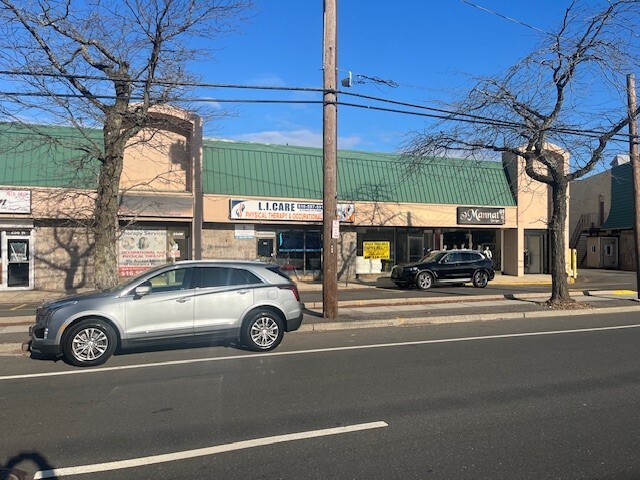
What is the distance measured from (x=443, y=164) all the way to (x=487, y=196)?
115 inches

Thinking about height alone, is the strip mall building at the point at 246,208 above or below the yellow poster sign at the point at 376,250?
above

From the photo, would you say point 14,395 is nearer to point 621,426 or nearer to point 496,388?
point 496,388

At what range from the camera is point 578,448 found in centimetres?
463

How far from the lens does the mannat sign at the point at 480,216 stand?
27.5 metres

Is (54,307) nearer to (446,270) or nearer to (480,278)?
(446,270)

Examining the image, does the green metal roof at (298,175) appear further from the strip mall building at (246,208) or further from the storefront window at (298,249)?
the storefront window at (298,249)

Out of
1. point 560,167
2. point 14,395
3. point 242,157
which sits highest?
point 242,157

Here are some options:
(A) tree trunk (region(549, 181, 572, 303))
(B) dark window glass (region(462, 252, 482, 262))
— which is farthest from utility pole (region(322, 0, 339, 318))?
(B) dark window glass (region(462, 252, 482, 262))

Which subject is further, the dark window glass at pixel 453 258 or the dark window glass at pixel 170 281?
the dark window glass at pixel 453 258

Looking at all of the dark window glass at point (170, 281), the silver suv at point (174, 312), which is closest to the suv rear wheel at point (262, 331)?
the silver suv at point (174, 312)

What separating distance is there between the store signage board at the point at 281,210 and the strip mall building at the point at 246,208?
45mm

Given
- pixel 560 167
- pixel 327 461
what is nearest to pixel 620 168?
pixel 560 167

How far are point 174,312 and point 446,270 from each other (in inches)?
629

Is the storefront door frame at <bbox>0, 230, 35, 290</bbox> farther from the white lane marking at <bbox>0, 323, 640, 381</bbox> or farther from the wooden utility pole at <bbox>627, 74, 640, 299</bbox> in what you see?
the wooden utility pole at <bbox>627, 74, 640, 299</bbox>
